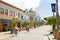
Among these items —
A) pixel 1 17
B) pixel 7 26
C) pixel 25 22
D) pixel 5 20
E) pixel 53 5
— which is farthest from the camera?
pixel 25 22

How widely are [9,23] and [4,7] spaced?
5.07 m

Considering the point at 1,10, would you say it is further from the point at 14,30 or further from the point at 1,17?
the point at 14,30

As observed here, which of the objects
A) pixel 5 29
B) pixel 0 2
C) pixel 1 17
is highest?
pixel 0 2

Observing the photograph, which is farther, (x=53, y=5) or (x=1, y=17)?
(x=1, y=17)

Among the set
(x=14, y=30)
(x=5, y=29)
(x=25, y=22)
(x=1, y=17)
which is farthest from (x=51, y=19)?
(x=25, y=22)

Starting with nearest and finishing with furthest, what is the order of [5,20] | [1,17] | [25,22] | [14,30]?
[14,30] → [1,17] → [5,20] → [25,22]

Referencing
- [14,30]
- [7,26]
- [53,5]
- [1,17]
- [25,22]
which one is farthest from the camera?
[25,22]

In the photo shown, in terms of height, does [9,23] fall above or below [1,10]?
below

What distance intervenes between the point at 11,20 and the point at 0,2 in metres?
7.09

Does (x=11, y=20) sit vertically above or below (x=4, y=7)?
below

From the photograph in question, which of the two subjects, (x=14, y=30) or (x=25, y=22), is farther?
(x=25, y=22)

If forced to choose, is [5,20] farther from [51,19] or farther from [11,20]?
[51,19]

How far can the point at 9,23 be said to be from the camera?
4878cm

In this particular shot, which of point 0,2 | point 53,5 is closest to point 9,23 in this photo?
point 0,2
